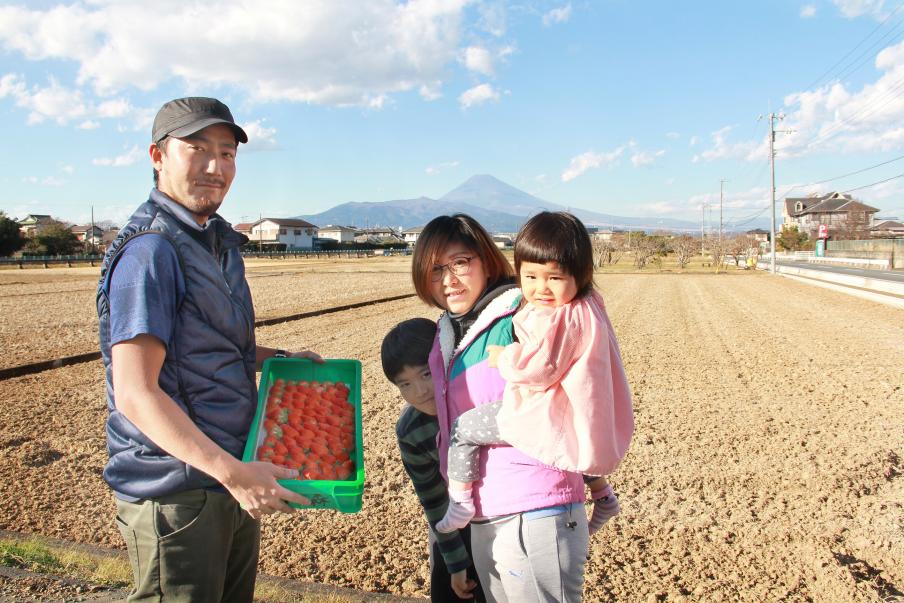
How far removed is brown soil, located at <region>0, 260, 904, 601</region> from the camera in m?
3.56

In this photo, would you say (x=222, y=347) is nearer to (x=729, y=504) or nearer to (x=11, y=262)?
(x=729, y=504)

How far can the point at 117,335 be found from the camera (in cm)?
151

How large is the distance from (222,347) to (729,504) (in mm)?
3932

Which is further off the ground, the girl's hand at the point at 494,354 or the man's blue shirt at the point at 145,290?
the man's blue shirt at the point at 145,290

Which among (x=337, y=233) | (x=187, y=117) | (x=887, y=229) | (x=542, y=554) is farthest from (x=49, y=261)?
(x=887, y=229)

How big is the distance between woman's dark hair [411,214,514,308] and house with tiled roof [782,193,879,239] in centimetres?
8365

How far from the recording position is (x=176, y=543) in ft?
5.51

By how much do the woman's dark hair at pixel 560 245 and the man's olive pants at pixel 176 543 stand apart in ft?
3.48

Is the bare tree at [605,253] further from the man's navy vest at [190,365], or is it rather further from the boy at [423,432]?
the man's navy vest at [190,365]

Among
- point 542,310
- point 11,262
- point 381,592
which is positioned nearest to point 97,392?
point 381,592

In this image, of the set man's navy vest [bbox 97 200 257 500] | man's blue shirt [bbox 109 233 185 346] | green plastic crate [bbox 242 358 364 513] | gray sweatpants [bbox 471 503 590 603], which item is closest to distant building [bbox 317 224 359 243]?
green plastic crate [bbox 242 358 364 513]

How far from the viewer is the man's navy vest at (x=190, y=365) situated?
163 centimetres

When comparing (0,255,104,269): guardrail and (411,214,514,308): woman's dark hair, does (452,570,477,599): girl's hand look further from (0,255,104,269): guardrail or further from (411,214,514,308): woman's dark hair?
(0,255,104,269): guardrail

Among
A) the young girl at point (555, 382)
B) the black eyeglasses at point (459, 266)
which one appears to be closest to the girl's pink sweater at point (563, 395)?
the young girl at point (555, 382)
